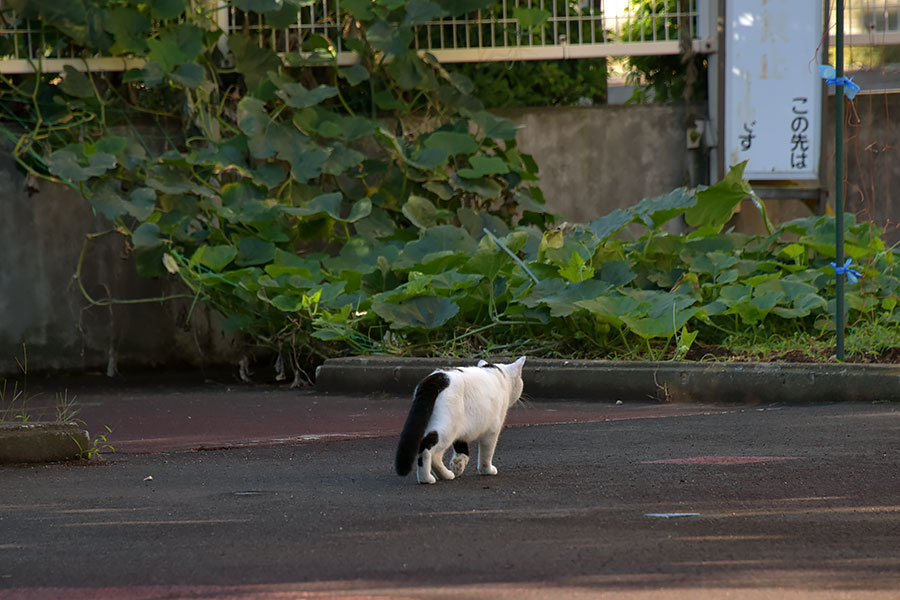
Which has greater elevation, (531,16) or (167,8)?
(167,8)

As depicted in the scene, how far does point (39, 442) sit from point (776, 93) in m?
7.16

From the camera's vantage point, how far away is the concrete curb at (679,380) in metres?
7.23

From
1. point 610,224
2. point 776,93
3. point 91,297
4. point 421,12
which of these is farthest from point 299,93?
point 776,93

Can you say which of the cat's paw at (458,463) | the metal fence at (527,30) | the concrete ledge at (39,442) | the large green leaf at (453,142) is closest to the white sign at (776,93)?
the metal fence at (527,30)

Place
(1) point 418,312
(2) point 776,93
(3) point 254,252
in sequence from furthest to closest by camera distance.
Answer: (2) point 776,93, (3) point 254,252, (1) point 418,312

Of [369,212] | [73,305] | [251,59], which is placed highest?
[251,59]

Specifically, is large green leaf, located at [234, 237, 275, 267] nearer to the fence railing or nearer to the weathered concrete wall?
the weathered concrete wall

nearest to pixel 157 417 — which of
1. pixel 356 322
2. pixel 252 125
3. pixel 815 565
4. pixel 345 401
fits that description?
pixel 345 401

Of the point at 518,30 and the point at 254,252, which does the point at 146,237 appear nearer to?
the point at 254,252

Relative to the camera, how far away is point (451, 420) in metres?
4.59

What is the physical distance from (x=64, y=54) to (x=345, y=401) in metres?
4.79

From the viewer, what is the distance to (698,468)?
5.07 m

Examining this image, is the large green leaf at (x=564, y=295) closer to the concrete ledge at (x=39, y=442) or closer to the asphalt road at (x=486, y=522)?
the asphalt road at (x=486, y=522)

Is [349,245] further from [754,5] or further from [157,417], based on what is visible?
[754,5]
